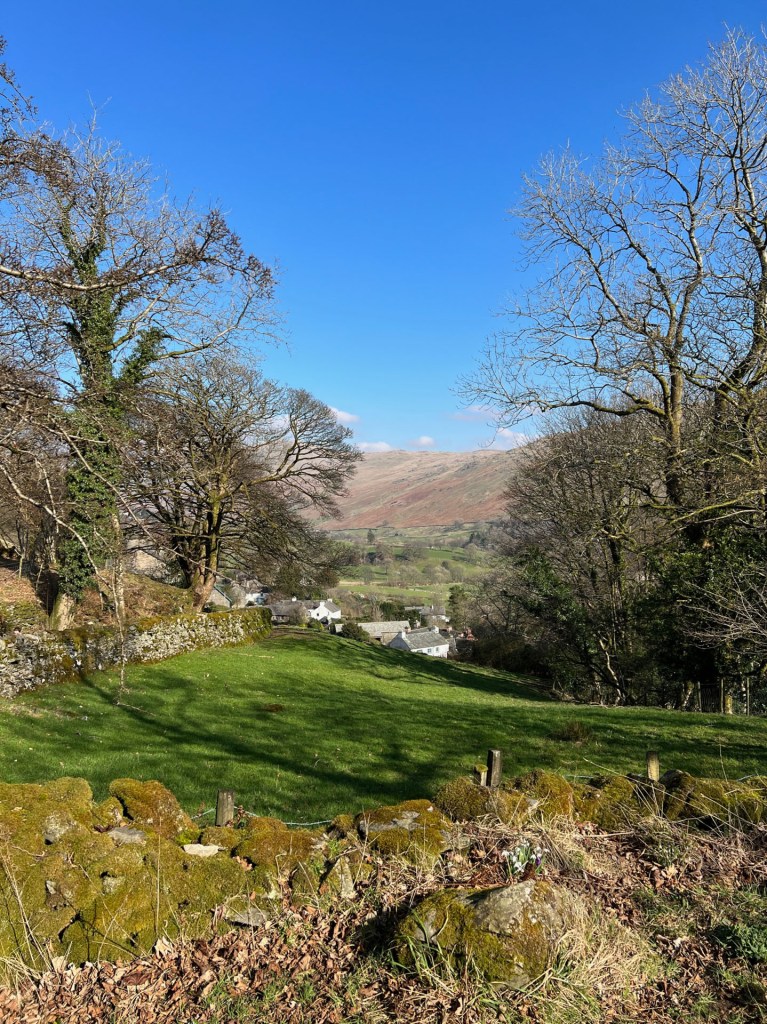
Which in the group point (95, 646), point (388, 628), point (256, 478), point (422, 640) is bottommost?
point (422, 640)

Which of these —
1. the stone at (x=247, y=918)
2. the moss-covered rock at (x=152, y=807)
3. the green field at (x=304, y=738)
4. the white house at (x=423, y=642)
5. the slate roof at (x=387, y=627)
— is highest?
the moss-covered rock at (x=152, y=807)

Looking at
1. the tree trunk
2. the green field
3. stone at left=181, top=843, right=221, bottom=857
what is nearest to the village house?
the green field

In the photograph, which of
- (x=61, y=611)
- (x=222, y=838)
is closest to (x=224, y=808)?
(x=222, y=838)

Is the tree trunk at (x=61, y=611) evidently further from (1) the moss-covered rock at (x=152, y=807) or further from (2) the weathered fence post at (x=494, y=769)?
(2) the weathered fence post at (x=494, y=769)

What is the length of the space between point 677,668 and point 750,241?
10935 millimetres

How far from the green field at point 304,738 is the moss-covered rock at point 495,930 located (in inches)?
168

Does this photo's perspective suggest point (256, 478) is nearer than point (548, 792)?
No

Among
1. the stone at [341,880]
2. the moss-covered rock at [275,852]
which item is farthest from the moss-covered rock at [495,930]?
the moss-covered rock at [275,852]

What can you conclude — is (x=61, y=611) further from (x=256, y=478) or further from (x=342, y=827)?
(x=342, y=827)

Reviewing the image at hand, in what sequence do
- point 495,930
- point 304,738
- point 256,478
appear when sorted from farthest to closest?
point 256,478 → point 304,738 → point 495,930

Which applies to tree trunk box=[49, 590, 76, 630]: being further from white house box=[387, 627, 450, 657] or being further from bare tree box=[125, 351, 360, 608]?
white house box=[387, 627, 450, 657]

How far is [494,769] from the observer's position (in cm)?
498

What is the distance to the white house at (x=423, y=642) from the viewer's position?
186 ft

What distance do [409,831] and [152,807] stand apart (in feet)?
5.94
